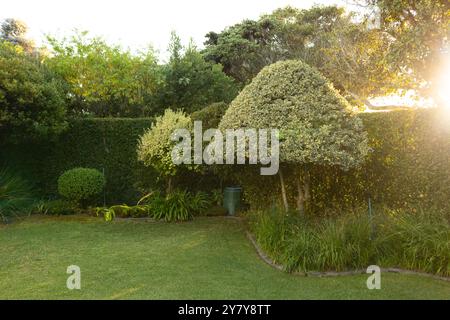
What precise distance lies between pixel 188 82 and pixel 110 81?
326 cm

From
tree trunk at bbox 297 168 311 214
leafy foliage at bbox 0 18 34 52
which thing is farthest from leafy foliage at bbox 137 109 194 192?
leafy foliage at bbox 0 18 34 52

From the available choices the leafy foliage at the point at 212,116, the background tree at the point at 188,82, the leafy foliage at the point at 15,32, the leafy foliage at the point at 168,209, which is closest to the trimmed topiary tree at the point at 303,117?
the leafy foliage at the point at 212,116

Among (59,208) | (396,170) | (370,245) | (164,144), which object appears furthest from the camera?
(59,208)

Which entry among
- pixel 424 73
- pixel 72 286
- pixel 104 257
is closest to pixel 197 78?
pixel 424 73

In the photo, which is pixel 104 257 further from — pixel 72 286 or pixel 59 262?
pixel 72 286

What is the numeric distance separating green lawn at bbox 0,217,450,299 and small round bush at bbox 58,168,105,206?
183 centimetres

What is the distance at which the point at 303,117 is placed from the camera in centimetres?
809

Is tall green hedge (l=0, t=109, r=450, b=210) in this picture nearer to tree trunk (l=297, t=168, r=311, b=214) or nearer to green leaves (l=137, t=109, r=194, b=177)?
tree trunk (l=297, t=168, r=311, b=214)

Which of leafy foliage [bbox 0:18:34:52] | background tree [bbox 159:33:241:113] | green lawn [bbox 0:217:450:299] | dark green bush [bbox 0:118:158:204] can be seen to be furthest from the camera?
leafy foliage [bbox 0:18:34:52]

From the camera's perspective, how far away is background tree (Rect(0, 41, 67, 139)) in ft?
35.7

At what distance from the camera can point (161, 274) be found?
20.8ft

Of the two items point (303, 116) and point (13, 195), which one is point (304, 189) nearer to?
point (303, 116)

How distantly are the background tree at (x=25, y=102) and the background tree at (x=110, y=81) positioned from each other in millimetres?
4815

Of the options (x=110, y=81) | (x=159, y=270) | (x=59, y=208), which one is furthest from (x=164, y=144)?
(x=110, y=81)
